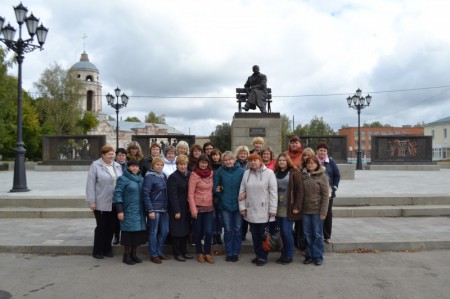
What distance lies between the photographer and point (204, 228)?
5176mm

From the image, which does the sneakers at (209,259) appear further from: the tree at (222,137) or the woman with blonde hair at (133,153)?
the tree at (222,137)

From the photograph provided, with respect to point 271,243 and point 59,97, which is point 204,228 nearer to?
point 271,243

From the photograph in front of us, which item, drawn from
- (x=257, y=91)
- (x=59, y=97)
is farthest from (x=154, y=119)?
(x=257, y=91)

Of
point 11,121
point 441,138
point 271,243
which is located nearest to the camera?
point 271,243

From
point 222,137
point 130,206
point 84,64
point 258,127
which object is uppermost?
point 84,64

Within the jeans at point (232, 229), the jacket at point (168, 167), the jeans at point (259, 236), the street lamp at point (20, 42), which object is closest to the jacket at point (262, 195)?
the jeans at point (259, 236)

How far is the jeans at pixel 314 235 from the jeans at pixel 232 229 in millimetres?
929

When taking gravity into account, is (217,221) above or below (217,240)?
above

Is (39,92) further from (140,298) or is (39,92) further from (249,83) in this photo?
(140,298)

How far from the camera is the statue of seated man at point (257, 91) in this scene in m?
14.8

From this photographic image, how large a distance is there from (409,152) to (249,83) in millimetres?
11907

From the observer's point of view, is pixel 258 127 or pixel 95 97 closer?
pixel 258 127

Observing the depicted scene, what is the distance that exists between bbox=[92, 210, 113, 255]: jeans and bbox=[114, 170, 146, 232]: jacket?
1.54 ft

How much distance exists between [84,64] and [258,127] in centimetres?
7978
